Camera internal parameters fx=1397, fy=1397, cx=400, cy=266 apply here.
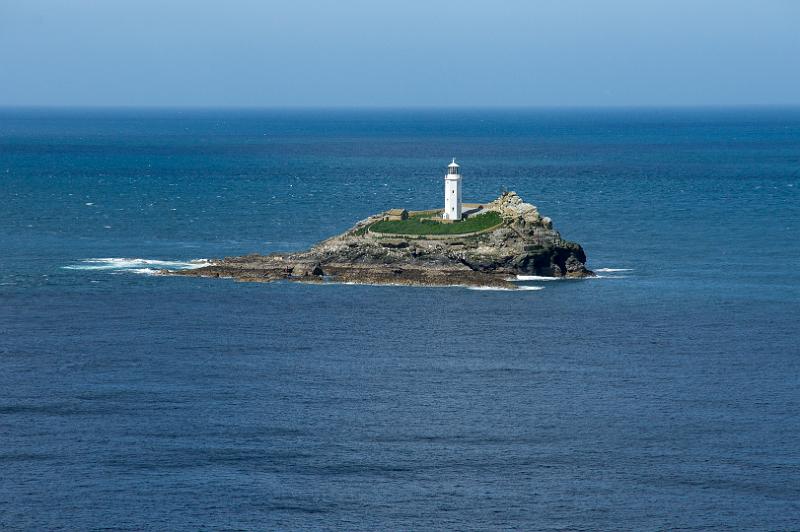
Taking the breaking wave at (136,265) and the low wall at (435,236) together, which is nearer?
the low wall at (435,236)

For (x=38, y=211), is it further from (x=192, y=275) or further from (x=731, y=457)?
(x=731, y=457)

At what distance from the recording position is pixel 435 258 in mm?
127750

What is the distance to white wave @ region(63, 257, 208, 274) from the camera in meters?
132

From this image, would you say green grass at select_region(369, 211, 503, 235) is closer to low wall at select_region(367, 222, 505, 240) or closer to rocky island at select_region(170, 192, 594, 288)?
rocky island at select_region(170, 192, 594, 288)

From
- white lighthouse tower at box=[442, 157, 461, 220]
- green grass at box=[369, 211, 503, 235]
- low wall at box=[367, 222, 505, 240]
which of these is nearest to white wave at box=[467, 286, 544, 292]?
low wall at box=[367, 222, 505, 240]

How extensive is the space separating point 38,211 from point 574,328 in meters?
98.8

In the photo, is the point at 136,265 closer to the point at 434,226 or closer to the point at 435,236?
the point at 434,226

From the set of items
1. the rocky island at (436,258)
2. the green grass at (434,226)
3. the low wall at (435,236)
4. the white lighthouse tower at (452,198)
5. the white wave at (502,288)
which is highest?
the white lighthouse tower at (452,198)

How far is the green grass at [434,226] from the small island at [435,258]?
0.31 feet

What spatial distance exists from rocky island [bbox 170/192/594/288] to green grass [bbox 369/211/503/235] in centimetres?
9

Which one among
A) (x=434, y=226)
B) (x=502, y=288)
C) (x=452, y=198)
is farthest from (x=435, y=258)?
(x=452, y=198)

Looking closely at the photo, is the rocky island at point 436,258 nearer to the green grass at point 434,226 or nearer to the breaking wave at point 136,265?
the green grass at point 434,226

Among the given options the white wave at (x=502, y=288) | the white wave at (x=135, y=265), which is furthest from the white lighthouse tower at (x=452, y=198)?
the white wave at (x=135, y=265)

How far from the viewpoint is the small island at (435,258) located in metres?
126
